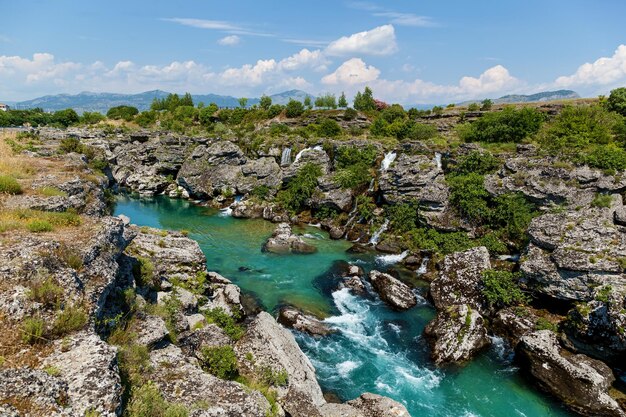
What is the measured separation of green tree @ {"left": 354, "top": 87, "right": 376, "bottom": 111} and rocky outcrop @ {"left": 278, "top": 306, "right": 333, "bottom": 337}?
84197 millimetres

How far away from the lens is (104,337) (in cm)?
1180

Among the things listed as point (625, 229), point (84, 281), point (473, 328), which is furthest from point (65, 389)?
point (625, 229)

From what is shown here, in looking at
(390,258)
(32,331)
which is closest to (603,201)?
(390,258)

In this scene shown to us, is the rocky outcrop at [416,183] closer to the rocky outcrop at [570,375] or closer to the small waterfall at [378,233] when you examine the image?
the small waterfall at [378,233]

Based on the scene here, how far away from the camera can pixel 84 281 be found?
39.0ft

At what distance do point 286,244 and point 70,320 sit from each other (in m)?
31.9

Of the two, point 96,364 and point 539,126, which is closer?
point 96,364

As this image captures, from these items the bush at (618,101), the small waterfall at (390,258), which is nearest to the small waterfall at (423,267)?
the small waterfall at (390,258)

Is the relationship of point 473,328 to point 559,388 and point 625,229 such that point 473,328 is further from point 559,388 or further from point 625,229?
point 625,229

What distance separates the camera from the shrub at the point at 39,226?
44.3 feet

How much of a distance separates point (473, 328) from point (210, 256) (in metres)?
26.8

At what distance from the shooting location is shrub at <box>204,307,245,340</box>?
21656mm

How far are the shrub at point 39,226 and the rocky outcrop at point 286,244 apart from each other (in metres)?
27.5

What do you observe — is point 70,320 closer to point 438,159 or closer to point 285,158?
point 438,159
